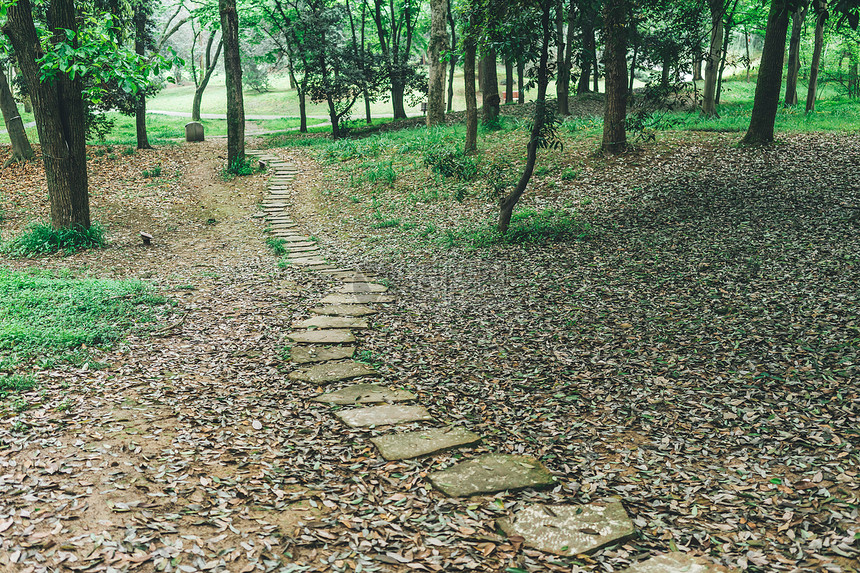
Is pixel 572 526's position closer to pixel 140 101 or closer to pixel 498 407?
pixel 498 407

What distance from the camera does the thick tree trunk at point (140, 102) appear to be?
16312 mm

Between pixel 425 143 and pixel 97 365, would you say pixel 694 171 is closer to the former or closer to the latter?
pixel 425 143

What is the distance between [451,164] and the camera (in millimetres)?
10539

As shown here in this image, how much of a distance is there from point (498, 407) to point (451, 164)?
6.95 metres

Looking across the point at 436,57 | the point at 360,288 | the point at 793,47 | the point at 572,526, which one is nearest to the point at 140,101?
the point at 436,57

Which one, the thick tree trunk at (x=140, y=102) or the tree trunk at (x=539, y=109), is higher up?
the thick tree trunk at (x=140, y=102)

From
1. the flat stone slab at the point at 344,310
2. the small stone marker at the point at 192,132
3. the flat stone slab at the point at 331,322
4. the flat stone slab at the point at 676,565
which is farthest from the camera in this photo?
the small stone marker at the point at 192,132

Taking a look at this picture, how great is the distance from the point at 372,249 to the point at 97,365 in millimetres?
4913

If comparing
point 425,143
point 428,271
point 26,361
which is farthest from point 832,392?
point 425,143

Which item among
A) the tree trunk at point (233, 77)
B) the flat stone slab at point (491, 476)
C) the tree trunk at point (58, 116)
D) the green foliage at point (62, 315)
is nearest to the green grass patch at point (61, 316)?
the green foliage at point (62, 315)

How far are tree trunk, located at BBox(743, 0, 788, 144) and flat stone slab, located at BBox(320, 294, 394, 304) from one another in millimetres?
7757

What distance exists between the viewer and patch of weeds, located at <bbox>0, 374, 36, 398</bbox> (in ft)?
13.5

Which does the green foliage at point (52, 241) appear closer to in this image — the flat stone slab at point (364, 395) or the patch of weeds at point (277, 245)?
the patch of weeds at point (277, 245)

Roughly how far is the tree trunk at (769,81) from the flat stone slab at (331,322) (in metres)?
8.38
